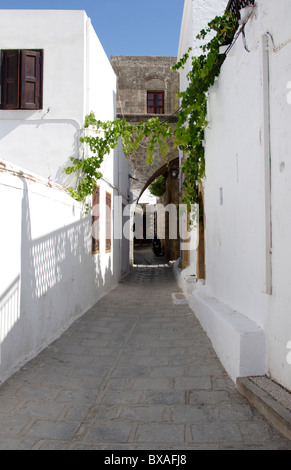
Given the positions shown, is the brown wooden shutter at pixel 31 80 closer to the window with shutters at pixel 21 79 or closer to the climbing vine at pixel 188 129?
the window with shutters at pixel 21 79

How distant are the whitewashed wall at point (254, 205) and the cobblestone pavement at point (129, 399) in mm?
403

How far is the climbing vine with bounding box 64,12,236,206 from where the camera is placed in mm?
5215

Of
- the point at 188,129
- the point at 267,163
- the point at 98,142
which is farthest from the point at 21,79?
the point at 267,163

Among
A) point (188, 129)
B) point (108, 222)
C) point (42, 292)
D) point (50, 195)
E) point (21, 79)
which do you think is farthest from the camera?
point (108, 222)

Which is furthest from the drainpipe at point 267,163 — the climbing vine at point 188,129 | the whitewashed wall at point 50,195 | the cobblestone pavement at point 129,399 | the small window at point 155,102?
the small window at point 155,102

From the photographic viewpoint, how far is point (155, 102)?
49.4 ft

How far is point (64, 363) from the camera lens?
4.44 meters

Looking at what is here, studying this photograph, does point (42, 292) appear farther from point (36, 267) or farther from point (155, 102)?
point (155, 102)

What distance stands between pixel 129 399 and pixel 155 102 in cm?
1340

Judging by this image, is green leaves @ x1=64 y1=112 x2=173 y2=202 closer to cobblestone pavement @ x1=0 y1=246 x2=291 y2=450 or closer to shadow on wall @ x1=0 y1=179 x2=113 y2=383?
shadow on wall @ x1=0 y1=179 x2=113 y2=383

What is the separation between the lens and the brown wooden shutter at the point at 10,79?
7.39 meters

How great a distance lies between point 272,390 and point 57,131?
604 cm

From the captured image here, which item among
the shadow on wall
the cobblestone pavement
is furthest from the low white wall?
the cobblestone pavement

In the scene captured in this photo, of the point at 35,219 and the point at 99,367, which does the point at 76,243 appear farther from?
the point at 99,367
